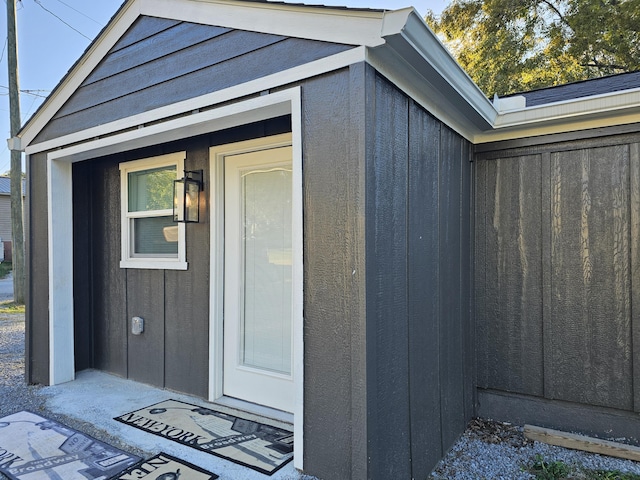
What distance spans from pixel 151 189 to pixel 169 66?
1.38m

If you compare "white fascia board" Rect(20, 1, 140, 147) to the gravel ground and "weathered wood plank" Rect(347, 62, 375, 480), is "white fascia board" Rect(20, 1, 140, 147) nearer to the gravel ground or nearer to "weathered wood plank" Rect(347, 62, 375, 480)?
"weathered wood plank" Rect(347, 62, 375, 480)

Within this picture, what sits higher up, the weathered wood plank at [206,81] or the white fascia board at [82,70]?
the white fascia board at [82,70]

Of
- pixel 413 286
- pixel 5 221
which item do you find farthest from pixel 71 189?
pixel 5 221

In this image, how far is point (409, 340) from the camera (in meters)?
2.27

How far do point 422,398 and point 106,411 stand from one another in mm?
2387

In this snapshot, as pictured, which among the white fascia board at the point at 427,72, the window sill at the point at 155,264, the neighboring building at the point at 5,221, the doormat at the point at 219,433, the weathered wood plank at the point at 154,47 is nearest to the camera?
the white fascia board at the point at 427,72

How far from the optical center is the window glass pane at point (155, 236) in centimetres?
368

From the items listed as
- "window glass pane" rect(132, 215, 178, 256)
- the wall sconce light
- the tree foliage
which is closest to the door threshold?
"window glass pane" rect(132, 215, 178, 256)

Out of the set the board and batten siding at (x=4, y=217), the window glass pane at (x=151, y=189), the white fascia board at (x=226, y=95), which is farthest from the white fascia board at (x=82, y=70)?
the board and batten siding at (x=4, y=217)

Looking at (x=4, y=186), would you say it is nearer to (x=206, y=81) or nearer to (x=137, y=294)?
(x=137, y=294)

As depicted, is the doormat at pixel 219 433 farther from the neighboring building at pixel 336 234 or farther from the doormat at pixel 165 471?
the neighboring building at pixel 336 234

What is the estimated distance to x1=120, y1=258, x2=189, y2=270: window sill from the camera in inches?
140

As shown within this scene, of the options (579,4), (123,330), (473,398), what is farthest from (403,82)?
(579,4)

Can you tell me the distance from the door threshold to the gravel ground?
792mm
